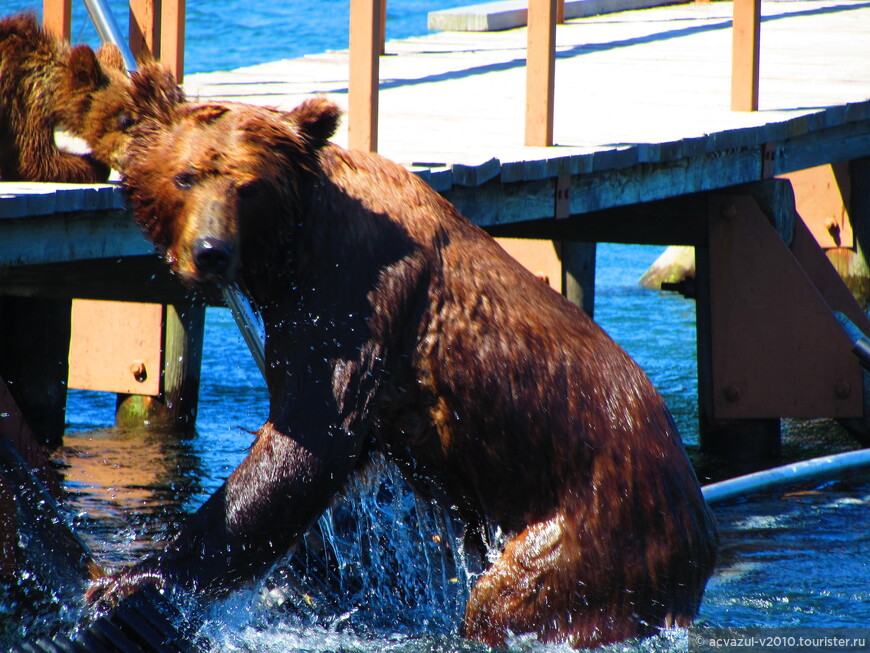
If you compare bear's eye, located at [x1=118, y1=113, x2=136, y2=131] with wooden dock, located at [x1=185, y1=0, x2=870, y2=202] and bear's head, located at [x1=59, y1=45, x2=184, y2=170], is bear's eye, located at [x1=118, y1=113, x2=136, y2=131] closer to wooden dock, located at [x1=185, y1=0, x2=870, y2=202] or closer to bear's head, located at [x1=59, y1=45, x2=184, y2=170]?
bear's head, located at [x1=59, y1=45, x2=184, y2=170]

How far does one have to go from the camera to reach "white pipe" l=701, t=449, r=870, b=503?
5.52 m

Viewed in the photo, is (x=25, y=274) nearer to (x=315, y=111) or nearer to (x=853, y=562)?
(x=315, y=111)

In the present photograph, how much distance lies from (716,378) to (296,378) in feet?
14.0

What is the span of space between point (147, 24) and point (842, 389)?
160 inches

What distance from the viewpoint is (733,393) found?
752 centimetres

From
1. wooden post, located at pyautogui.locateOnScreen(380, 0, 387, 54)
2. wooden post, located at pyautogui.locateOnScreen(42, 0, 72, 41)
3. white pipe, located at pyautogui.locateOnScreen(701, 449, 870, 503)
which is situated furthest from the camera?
wooden post, located at pyautogui.locateOnScreen(380, 0, 387, 54)

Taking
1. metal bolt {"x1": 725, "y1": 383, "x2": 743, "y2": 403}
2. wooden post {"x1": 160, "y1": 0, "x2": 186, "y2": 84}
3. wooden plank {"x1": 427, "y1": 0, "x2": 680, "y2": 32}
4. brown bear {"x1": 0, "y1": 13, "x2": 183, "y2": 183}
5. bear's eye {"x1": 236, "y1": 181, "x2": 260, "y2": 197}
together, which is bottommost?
metal bolt {"x1": 725, "y1": 383, "x2": 743, "y2": 403}

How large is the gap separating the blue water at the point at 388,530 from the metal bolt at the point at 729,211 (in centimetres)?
139

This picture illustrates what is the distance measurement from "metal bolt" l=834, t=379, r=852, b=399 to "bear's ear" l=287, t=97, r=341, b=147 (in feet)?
14.5

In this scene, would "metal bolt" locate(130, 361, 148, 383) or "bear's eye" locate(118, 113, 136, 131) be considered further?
"metal bolt" locate(130, 361, 148, 383)

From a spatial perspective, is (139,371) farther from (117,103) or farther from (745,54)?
(117,103)

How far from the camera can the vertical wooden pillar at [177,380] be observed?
8.27m

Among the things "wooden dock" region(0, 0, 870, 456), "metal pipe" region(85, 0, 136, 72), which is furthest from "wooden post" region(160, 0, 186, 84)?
"metal pipe" region(85, 0, 136, 72)

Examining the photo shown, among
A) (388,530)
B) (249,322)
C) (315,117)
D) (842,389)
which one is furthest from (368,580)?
(842,389)
